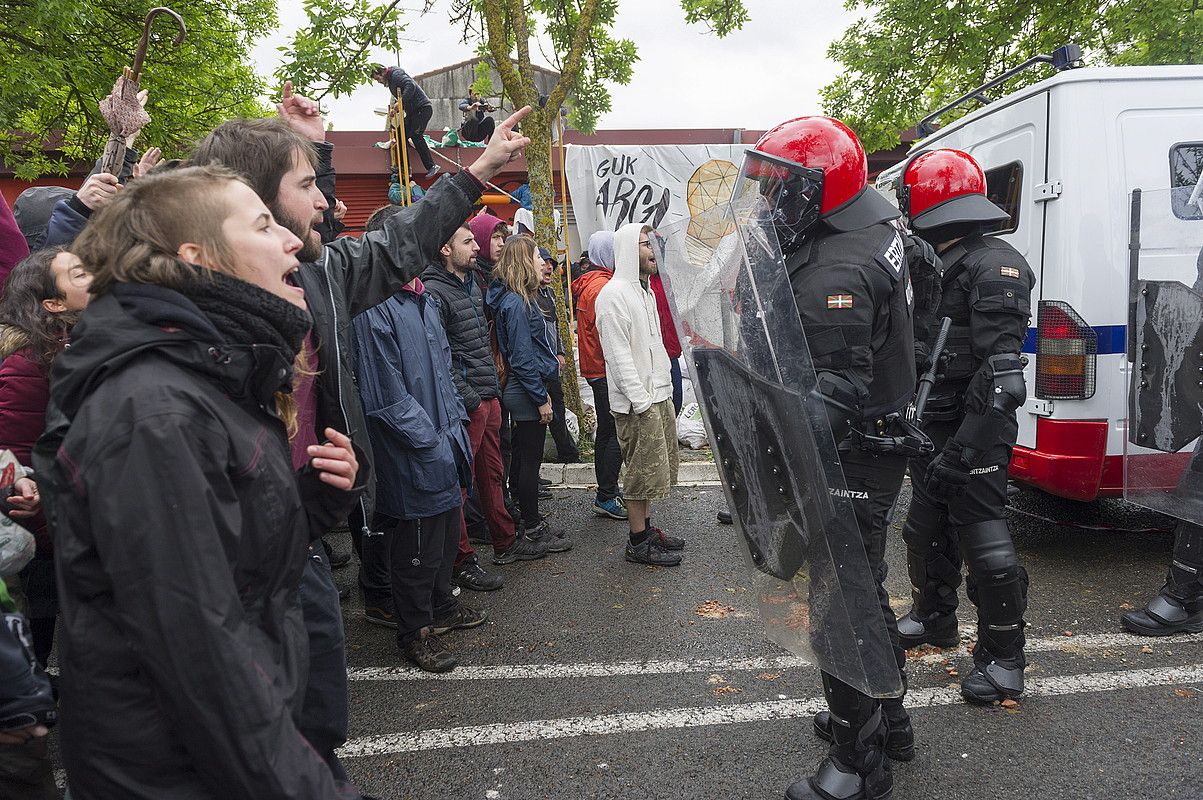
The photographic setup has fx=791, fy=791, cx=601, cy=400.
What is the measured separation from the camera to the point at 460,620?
3.89m

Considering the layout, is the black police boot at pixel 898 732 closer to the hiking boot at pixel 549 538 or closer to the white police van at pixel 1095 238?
the white police van at pixel 1095 238

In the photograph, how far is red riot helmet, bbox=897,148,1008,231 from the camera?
315cm

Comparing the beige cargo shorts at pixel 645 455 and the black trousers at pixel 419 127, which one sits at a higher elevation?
the black trousers at pixel 419 127

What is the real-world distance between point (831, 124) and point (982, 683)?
2.13 m

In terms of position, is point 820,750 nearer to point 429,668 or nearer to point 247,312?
point 429,668

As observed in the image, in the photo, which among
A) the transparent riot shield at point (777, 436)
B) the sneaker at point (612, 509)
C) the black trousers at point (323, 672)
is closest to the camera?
the black trousers at point (323, 672)

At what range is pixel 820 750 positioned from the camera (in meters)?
2.70

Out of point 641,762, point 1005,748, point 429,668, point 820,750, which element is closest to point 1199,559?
point 1005,748

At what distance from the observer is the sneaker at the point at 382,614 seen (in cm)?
399

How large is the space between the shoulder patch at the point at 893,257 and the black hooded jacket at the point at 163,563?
1.70m

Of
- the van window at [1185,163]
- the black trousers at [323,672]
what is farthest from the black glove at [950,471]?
the van window at [1185,163]

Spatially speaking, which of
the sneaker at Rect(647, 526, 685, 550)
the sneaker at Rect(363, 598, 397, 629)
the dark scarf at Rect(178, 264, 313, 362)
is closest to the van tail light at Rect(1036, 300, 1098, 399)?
the sneaker at Rect(647, 526, 685, 550)

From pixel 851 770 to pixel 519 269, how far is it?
3474mm

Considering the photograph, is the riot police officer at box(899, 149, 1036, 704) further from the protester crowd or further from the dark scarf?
the dark scarf
